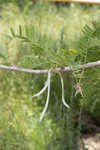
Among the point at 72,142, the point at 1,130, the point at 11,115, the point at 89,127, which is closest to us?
the point at 11,115

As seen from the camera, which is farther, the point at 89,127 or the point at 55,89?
the point at 89,127

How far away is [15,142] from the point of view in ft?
3.23

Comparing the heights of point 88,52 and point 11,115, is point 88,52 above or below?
above

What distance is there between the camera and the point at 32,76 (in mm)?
686

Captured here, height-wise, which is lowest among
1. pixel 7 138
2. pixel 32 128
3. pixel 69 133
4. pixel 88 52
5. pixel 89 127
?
pixel 89 127

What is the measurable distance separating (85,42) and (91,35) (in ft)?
0.08

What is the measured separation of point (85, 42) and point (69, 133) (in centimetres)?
74

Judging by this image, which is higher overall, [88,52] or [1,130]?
[88,52]

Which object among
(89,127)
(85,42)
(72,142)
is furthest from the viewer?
(89,127)

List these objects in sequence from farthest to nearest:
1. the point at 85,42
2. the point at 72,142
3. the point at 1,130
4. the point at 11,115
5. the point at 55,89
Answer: the point at 72,142, the point at 1,130, the point at 11,115, the point at 55,89, the point at 85,42

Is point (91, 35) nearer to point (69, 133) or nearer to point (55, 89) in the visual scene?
point (55, 89)

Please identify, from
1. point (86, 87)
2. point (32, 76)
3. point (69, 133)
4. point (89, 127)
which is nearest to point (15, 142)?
point (69, 133)

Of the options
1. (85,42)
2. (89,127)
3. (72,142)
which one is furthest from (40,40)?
(89,127)

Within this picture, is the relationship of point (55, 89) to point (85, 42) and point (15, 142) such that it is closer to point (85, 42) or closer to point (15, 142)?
point (85, 42)
